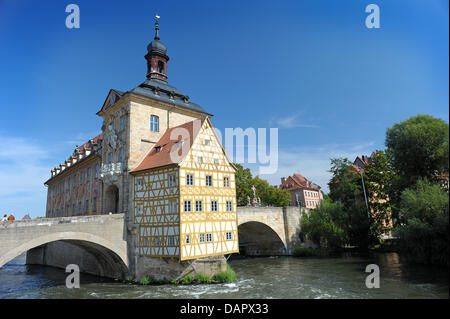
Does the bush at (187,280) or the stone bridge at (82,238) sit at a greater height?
the stone bridge at (82,238)

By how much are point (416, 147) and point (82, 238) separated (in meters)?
23.5

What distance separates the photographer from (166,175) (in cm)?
1803

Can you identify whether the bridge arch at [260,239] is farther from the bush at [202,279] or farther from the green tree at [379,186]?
the bush at [202,279]

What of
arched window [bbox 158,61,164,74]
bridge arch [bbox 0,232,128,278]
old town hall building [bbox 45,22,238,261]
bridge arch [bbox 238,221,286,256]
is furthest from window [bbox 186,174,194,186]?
bridge arch [bbox 238,221,286,256]

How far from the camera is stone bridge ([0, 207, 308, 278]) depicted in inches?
590

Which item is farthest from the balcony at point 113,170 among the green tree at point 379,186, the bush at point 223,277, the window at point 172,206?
the green tree at point 379,186

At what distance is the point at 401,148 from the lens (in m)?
Answer: 23.3

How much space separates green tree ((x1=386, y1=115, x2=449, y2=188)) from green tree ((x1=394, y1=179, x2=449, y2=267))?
6.84ft

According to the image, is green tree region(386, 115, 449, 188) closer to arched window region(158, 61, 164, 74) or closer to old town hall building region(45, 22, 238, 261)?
old town hall building region(45, 22, 238, 261)

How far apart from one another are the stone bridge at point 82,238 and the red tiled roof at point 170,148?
400 centimetres

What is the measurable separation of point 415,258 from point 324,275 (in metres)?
5.92

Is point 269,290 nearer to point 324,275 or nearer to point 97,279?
point 324,275

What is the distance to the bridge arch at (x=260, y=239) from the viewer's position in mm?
30656
